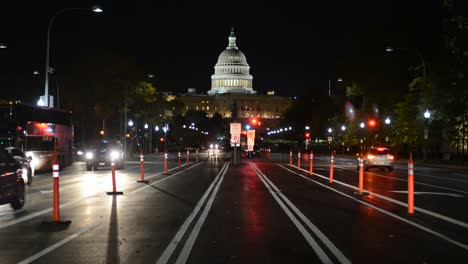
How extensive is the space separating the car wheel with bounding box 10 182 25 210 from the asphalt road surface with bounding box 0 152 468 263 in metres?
0.21

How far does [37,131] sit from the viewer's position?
3669 centimetres

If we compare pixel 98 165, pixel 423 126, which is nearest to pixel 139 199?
pixel 98 165

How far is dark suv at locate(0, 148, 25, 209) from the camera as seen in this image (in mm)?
15555

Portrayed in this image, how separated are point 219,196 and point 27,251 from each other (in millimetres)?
10474

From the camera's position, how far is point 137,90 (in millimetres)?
75000

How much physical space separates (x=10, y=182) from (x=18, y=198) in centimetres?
80

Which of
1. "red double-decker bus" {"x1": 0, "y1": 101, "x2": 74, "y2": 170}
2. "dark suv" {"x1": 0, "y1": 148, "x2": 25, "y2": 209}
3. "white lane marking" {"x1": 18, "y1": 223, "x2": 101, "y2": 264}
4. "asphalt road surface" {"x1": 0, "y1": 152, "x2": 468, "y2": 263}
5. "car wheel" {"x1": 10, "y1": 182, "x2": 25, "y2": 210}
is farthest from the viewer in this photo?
"red double-decker bus" {"x1": 0, "y1": 101, "x2": 74, "y2": 170}

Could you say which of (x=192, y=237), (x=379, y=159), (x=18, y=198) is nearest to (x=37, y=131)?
(x=379, y=159)

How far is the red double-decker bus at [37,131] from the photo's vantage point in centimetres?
3272

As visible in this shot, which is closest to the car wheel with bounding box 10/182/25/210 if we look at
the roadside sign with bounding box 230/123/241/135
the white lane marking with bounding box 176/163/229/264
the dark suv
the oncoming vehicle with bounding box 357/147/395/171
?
the dark suv

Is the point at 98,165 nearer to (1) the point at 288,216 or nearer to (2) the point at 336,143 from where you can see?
(1) the point at 288,216

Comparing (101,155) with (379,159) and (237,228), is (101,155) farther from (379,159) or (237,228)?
(237,228)

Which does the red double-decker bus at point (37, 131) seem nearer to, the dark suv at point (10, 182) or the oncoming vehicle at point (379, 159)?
the dark suv at point (10, 182)

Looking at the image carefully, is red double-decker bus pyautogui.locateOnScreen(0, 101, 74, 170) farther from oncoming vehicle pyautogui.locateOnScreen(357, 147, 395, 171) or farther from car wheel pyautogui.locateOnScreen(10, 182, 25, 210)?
oncoming vehicle pyautogui.locateOnScreen(357, 147, 395, 171)
